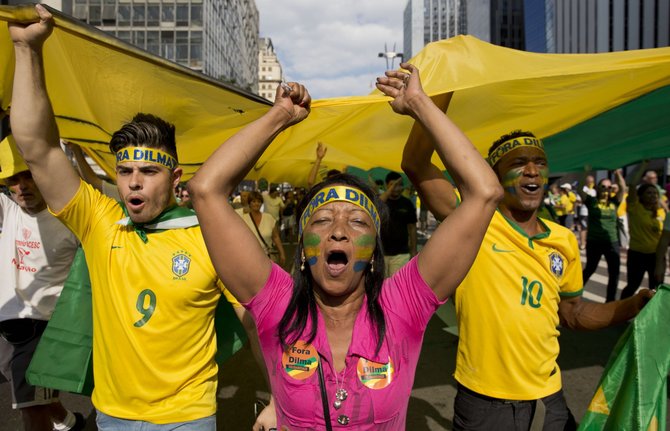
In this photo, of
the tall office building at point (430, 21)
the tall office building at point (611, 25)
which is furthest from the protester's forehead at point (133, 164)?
the tall office building at point (430, 21)

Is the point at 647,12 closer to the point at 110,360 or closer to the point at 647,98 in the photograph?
the point at 647,98

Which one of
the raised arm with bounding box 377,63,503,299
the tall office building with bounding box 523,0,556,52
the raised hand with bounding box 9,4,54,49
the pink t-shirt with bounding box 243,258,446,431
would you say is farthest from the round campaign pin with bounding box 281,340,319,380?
the tall office building with bounding box 523,0,556,52

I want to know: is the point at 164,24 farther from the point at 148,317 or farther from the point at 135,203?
the point at 148,317

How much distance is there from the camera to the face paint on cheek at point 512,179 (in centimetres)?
246

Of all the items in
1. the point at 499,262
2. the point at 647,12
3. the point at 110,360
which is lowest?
the point at 110,360

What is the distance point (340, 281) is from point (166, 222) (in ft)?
3.68

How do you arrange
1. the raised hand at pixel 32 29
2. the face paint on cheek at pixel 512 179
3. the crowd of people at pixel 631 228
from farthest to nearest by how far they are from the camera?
the crowd of people at pixel 631 228 < the face paint on cheek at pixel 512 179 < the raised hand at pixel 32 29

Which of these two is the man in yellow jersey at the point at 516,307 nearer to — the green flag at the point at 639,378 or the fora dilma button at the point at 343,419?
the green flag at the point at 639,378

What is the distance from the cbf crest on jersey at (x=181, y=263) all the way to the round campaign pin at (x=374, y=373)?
104 centimetres

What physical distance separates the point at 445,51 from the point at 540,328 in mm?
1595

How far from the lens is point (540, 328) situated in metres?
2.22

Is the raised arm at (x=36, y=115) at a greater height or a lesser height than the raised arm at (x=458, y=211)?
greater

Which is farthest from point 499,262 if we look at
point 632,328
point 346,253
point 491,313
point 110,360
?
point 110,360

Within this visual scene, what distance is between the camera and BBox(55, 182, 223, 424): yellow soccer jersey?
6.46ft
